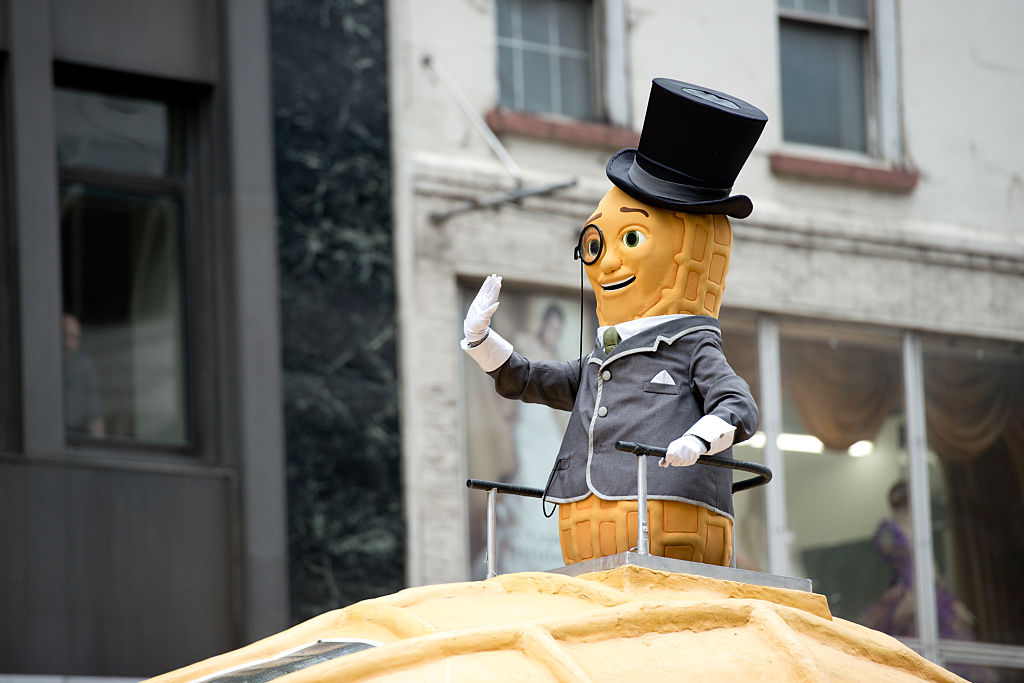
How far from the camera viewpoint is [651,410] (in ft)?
21.5

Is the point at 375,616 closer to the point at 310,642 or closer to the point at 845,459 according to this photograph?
the point at 310,642

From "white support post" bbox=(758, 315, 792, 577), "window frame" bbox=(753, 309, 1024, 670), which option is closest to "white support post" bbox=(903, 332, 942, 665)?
"window frame" bbox=(753, 309, 1024, 670)

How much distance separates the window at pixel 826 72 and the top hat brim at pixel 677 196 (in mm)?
8704

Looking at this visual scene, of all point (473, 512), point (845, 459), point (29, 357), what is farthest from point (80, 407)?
point (845, 459)

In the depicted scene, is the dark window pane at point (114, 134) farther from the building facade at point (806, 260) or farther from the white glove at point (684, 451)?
the white glove at point (684, 451)

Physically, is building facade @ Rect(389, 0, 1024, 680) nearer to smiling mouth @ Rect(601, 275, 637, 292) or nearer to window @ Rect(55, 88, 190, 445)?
window @ Rect(55, 88, 190, 445)

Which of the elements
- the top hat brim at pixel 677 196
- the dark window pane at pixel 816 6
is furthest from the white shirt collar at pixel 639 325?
the dark window pane at pixel 816 6

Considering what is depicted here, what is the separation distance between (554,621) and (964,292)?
10715mm

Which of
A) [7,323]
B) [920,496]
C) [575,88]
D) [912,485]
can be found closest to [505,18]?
[575,88]

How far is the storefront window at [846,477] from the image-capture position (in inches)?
578

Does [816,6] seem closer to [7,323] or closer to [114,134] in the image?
[114,134]

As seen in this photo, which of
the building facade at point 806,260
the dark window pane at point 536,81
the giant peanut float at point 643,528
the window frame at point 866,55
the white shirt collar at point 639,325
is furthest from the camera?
the window frame at point 866,55

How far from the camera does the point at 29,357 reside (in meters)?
11.6

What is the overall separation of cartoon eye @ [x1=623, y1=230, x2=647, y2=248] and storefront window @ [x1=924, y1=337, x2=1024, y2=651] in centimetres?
910
